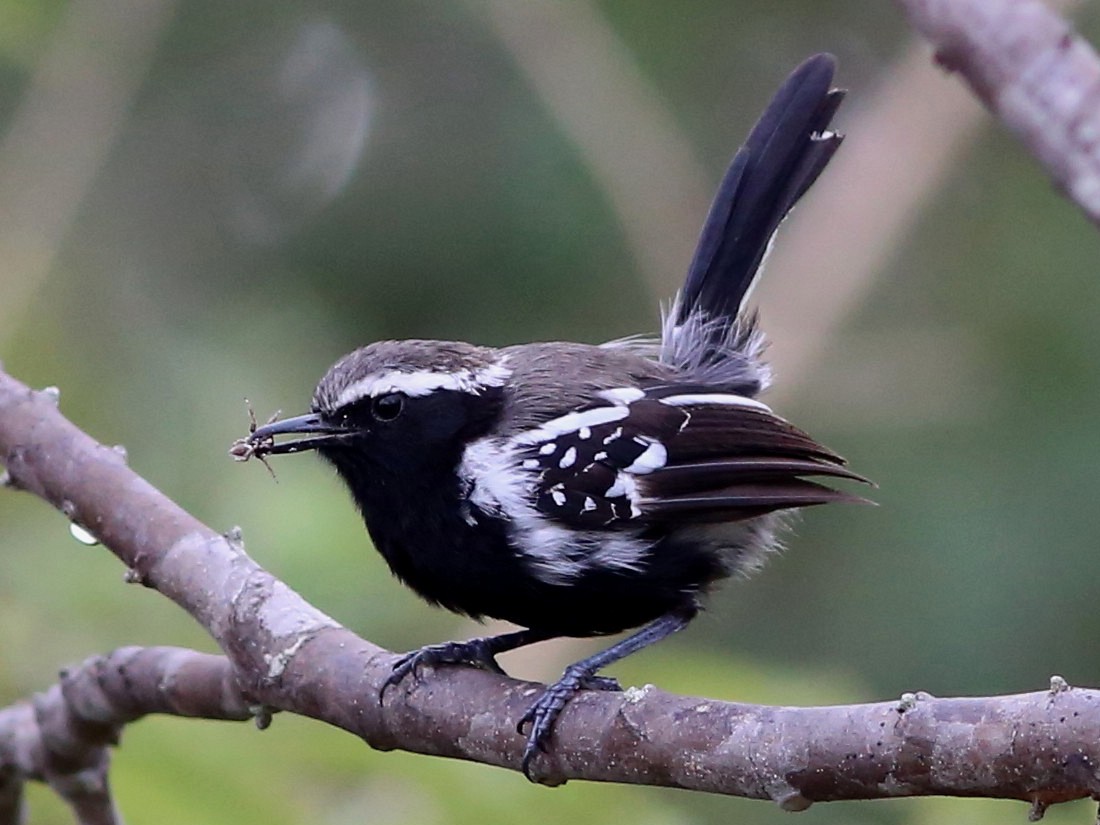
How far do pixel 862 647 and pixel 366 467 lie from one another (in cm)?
351

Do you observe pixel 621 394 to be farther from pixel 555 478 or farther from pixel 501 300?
pixel 501 300

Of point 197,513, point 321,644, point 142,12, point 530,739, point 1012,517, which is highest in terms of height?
point 142,12

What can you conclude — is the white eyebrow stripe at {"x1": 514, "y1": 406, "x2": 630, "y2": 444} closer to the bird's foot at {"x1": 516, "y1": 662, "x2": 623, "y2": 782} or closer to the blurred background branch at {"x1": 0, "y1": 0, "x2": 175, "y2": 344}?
the bird's foot at {"x1": 516, "y1": 662, "x2": 623, "y2": 782}

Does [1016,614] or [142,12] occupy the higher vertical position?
[142,12]

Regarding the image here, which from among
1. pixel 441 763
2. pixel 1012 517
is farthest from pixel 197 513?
pixel 1012 517

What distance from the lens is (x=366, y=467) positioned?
3.27 m

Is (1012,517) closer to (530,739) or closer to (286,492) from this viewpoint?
(286,492)

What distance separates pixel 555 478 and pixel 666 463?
0.24 m

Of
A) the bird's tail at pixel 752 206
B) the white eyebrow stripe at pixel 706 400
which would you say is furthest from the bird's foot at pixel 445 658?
the bird's tail at pixel 752 206

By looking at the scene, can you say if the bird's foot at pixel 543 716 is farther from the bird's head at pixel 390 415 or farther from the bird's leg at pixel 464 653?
the bird's head at pixel 390 415

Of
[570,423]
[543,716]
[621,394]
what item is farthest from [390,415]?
[543,716]

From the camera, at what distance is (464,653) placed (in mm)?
2977

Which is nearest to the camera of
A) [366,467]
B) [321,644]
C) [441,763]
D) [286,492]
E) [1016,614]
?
[321,644]

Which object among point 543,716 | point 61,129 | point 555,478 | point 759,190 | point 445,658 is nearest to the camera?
point 543,716
